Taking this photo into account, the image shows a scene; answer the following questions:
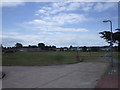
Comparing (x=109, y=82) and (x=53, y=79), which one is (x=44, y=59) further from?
(x=109, y=82)

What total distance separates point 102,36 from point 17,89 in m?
40.9

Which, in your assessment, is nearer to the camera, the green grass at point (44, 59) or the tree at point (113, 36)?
the green grass at point (44, 59)

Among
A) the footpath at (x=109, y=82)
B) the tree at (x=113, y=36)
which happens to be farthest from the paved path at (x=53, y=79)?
the tree at (x=113, y=36)

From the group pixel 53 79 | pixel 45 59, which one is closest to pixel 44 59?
pixel 45 59

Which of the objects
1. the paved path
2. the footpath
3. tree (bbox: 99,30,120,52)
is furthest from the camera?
tree (bbox: 99,30,120,52)

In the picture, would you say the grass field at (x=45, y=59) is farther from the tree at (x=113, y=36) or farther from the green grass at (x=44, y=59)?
the tree at (x=113, y=36)

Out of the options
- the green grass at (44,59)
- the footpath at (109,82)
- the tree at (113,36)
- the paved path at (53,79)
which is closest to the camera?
the footpath at (109,82)

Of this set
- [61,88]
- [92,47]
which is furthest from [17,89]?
[92,47]

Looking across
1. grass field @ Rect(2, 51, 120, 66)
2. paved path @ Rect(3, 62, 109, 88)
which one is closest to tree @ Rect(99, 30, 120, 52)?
grass field @ Rect(2, 51, 120, 66)

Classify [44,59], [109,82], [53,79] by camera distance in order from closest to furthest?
1. [109,82]
2. [53,79]
3. [44,59]

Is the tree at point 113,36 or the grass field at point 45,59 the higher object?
the tree at point 113,36

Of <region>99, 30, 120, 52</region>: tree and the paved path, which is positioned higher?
<region>99, 30, 120, 52</region>: tree

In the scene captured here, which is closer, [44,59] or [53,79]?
[53,79]

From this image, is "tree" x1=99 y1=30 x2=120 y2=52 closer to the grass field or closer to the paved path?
the grass field
